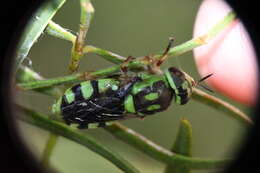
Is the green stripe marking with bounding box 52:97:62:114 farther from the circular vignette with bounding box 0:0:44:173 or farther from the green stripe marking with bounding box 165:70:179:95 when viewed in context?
the green stripe marking with bounding box 165:70:179:95

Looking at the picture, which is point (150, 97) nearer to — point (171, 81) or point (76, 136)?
point (171, 81)

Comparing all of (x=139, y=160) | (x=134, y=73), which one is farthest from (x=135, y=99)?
(x=139, y=160)

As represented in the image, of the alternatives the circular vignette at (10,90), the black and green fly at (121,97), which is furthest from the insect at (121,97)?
the circular vignette at (10,90)

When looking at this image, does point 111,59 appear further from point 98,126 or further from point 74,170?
point 74,170

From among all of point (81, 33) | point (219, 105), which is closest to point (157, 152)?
point (219, 105)

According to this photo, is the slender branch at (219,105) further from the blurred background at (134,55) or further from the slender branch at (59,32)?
the slender branch at (59,32)

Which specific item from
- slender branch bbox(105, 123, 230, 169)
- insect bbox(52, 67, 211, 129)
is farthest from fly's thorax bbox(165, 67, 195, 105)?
slender branch bbox(105, 123, 230, 169)

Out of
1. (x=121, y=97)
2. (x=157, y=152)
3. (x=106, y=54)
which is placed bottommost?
(x=157, y=152)
